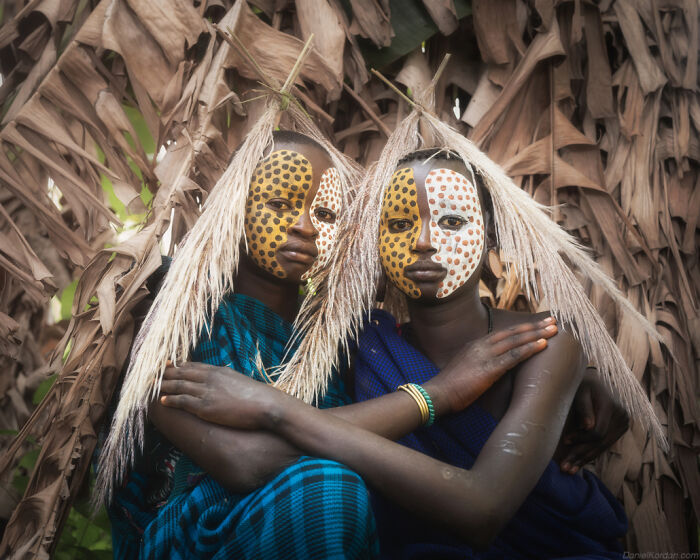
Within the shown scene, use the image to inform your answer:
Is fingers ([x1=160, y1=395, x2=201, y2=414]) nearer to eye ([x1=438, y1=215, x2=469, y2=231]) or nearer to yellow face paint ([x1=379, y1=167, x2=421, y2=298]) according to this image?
yellow face paint ([x1=379, y1=167, x2=421, y2=298])

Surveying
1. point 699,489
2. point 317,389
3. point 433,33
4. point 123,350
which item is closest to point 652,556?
point 699,489

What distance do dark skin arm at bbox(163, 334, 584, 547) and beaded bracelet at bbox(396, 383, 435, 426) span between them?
0.14 meters

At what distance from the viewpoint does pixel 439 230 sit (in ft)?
4.82

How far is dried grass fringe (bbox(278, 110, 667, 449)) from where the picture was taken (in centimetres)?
150

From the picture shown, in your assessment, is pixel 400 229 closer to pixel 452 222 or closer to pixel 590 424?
pixel 452 222

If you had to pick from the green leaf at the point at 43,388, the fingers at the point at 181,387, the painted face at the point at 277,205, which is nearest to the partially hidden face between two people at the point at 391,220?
the painted face at the point at 277,205

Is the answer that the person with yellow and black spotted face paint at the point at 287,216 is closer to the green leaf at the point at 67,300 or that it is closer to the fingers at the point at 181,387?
the fingers at the point at 181,387

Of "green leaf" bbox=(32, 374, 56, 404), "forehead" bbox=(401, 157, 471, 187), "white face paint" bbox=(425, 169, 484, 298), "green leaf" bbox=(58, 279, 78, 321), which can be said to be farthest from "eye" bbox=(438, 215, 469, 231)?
"green leaf" bbox=(58, 279, 78, 321)

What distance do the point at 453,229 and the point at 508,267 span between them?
0.24 m

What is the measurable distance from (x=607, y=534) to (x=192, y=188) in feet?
4.49

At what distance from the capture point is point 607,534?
144cm

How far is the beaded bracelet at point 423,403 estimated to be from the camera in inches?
52.8

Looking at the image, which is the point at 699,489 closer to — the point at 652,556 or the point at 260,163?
the point at 652,556

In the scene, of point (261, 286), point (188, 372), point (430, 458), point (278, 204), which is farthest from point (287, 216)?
point (430, 458)
